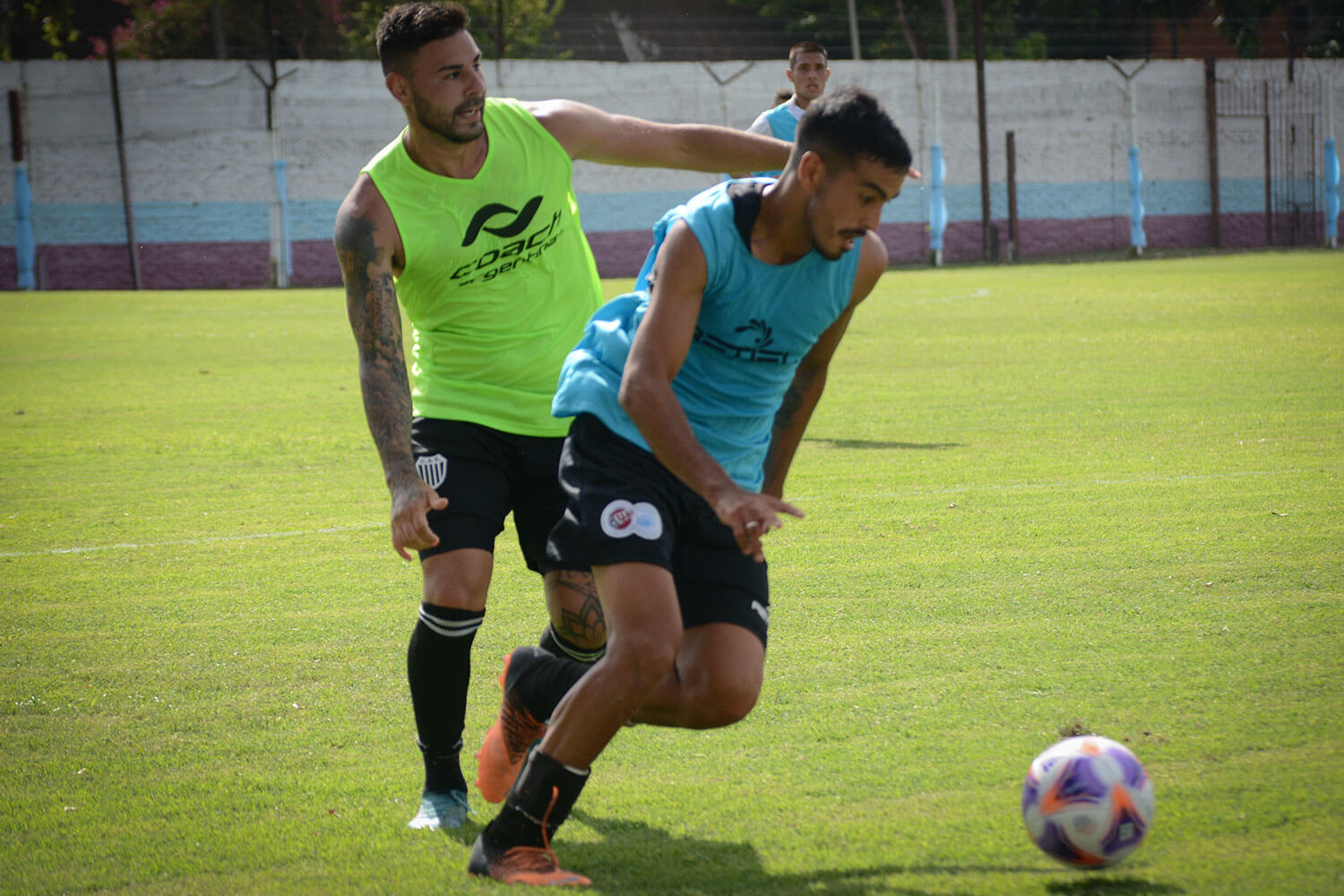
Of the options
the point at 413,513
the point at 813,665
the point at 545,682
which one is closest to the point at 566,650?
the point at 545,682

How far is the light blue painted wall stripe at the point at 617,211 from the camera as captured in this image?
34.8 metres

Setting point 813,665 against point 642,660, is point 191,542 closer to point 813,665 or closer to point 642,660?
point 813,665

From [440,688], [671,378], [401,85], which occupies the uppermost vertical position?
[401,85]

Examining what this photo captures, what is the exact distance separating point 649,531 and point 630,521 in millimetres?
53

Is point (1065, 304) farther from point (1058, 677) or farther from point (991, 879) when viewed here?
point (991, 879)

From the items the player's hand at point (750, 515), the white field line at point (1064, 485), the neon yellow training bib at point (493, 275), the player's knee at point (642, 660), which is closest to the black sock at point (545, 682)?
the player's knee at point (642, 660)

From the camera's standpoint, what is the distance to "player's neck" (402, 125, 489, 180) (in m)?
4.06

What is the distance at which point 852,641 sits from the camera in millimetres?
5285

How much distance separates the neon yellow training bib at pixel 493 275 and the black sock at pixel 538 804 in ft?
3.73

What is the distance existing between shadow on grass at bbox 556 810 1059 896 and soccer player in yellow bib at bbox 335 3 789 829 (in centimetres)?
50

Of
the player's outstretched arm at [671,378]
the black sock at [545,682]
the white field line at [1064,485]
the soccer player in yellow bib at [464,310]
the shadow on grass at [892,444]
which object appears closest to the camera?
the player's outstretched arm at [671,378]

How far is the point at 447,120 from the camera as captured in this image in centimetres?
398

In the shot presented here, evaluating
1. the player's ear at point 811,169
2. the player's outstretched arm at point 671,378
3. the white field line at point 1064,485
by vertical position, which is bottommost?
the white field line at point 1064,485

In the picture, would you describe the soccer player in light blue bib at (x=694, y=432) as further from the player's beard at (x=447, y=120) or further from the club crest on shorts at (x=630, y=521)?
the player's beard at (x=447, y=120)
